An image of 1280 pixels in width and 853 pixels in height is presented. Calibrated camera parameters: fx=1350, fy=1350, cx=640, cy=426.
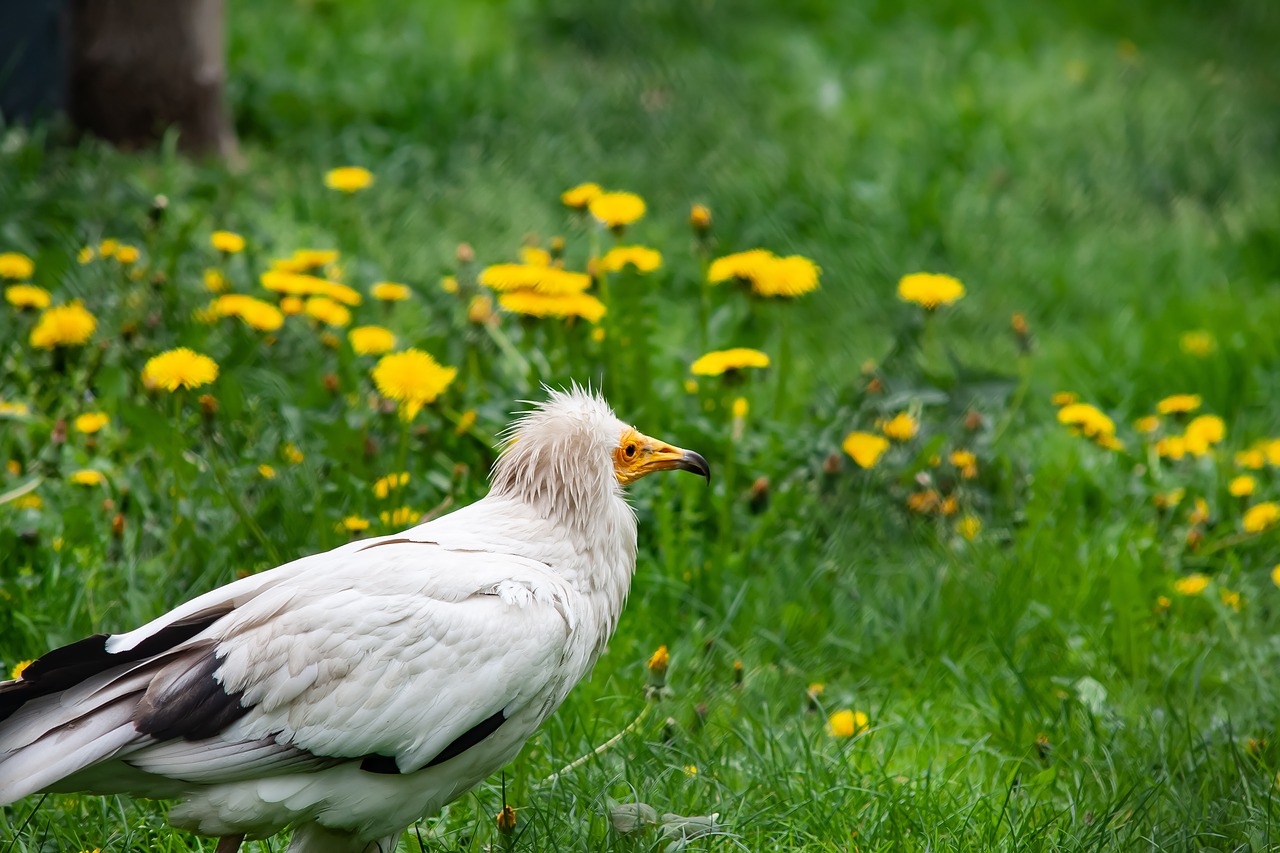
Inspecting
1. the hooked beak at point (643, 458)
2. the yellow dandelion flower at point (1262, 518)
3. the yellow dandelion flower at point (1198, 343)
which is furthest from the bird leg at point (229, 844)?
the yellow dandelion flower at point (1198, 343)

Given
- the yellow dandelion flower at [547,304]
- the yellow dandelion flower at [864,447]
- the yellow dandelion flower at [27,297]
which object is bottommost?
the yellow dandelion flower at [864,447]

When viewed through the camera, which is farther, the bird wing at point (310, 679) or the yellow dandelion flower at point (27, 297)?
the yellow dandelion flower at point (27, 297)

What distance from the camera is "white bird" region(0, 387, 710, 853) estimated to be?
2293mm

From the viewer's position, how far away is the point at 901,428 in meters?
3.84

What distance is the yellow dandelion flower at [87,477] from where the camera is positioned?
11.5 feet

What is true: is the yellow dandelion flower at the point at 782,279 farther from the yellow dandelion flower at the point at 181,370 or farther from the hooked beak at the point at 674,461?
the yellow dandelion flower at the point at 181,370

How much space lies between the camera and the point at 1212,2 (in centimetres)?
205

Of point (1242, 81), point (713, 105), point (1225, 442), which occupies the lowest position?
point (1225, 442)

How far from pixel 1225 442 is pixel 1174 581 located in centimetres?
127

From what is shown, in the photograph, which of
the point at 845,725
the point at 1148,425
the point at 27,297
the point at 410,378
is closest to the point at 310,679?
the point at 410,378

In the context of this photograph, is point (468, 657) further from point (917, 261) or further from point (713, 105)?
point (917, 261)

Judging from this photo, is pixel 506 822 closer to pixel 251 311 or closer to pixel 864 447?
pixel 864 447

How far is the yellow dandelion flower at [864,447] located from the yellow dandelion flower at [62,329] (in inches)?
84.5

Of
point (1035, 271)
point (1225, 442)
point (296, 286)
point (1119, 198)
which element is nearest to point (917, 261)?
point (1035, 271)
